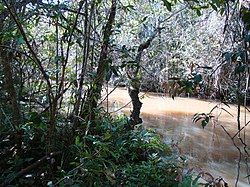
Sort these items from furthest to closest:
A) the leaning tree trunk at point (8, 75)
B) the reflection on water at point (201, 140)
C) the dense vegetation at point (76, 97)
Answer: the reflection on water at point (201, 140) → the leaning tree trunk at point (8, 75) → the dense vegetation at point (76, 97)

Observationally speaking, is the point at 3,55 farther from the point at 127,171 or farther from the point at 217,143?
the point at 217,143

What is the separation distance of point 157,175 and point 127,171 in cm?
22

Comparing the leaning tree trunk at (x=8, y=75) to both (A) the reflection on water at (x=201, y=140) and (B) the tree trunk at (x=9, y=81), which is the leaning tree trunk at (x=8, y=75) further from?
(A) the reflection on water at (x=201, y=140)

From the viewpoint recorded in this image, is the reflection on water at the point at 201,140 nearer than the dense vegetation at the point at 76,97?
No

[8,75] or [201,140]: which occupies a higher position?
[8,75]

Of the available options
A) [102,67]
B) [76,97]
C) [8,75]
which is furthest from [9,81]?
[102,67]

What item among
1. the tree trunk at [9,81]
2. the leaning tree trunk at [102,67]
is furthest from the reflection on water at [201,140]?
the tree trunk at [9,81]

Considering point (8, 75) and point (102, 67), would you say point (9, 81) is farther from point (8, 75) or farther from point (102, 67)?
point (102, 67)

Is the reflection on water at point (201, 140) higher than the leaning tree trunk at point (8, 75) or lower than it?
lower

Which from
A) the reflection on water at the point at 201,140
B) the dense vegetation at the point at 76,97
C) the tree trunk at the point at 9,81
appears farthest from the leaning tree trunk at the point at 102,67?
the reflection on water at the point at 201,140

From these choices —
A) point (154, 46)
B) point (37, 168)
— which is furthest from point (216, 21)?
point (37, 168)

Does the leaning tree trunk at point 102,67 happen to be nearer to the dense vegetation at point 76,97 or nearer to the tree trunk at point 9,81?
the dense vegetation at point 76,97

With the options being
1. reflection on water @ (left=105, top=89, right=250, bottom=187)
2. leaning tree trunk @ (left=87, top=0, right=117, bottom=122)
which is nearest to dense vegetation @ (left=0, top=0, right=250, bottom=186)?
leaning tree trunk @ (left=87, top=0, right=117, bottom=122)

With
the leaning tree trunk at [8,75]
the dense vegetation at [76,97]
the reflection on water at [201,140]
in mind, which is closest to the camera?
the dense vegetation at [76,97]
